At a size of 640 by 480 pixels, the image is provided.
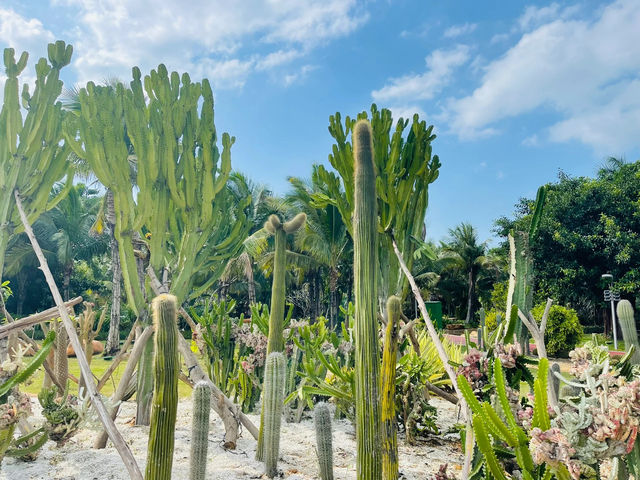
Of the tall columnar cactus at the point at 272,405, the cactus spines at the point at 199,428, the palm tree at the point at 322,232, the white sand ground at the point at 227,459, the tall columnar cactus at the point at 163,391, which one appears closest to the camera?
the tall columnar cactus at the point at 163,391

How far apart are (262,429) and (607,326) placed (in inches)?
799

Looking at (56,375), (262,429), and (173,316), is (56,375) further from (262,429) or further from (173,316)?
(173,316)

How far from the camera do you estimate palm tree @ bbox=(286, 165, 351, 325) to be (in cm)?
1788

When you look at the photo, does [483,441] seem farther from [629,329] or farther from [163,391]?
[163,391]

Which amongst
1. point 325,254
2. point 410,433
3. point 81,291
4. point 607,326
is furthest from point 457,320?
point 410,433

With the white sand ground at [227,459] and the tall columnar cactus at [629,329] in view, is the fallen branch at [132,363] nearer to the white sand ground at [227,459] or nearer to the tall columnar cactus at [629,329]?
the white sand ground at [227,459]

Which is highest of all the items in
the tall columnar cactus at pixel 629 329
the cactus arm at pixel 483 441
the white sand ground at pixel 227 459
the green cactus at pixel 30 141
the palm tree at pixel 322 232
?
the palm tree at pixel 322 232

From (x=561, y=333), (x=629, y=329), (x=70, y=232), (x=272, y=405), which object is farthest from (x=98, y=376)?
(x=70, y=232)

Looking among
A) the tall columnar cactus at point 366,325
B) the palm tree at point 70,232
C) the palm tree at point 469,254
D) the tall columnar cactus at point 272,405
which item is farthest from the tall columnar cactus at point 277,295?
the palm tree at point 469,254

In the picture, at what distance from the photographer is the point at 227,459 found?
4.18 meters

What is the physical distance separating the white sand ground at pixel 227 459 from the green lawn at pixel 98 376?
0.67 meters

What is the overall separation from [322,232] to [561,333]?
9.19 meters

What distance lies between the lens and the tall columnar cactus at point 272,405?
360 cm

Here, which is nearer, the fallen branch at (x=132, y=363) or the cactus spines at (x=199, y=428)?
the cactus spines at (x=199, y=428)
